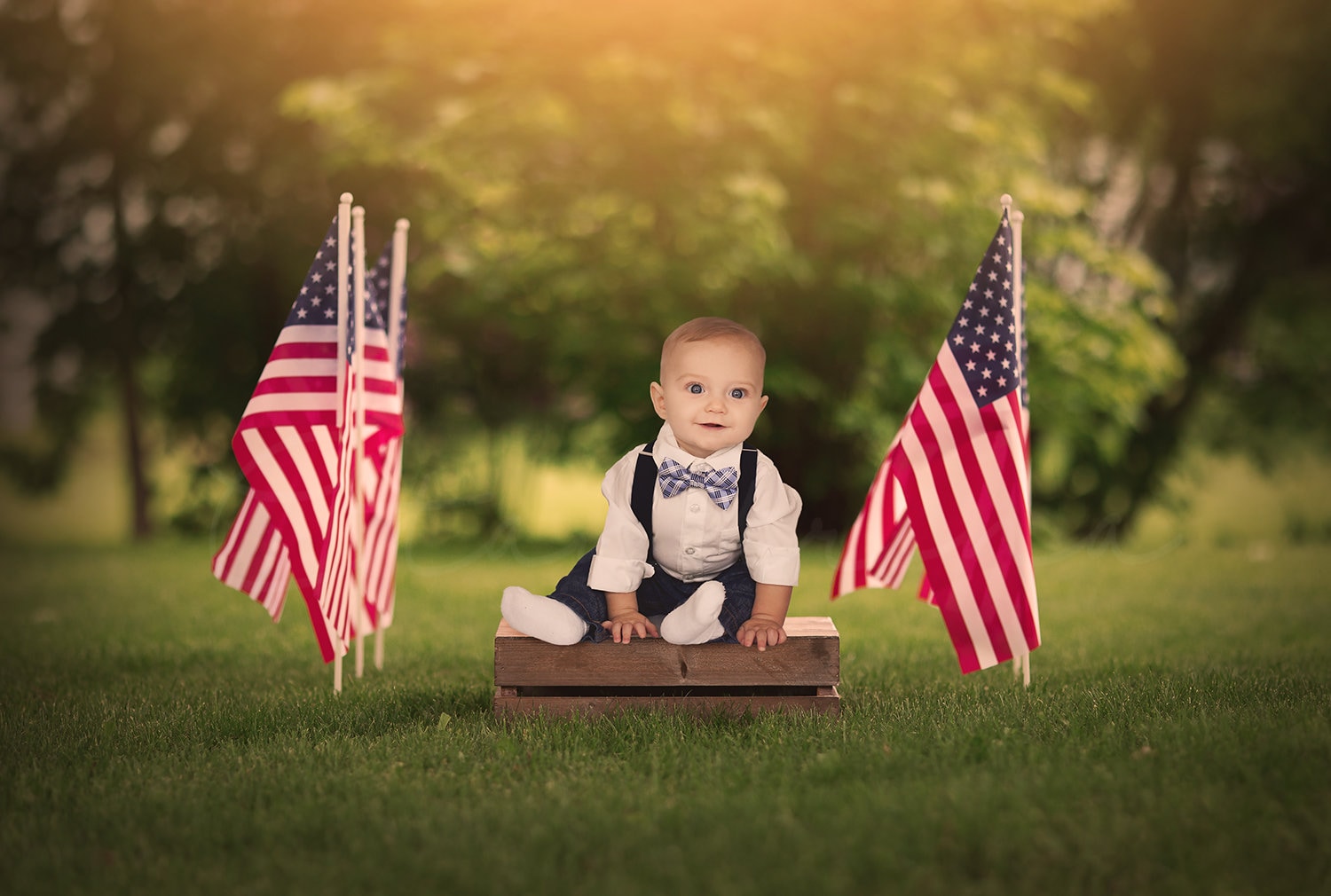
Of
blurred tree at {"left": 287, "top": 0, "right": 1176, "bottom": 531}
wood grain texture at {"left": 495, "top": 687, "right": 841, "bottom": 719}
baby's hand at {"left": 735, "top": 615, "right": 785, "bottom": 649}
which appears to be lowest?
wood grain texture at {"left": 495, "top": 687, "right": 841, "bottom": 719}

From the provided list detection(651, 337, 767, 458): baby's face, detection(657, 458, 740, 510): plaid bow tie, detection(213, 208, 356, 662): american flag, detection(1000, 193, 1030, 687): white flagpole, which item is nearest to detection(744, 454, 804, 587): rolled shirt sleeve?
detection(657, 458, 740, 510): plaid bow tie

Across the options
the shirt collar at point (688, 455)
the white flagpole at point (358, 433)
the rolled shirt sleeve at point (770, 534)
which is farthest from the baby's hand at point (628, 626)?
the white flagpole at point (358, 433)

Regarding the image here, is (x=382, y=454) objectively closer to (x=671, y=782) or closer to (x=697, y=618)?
(x=697, y=618)

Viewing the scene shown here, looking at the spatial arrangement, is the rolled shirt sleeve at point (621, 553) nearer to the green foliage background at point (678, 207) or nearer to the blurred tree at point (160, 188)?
the green foliage background at point (678, 207)

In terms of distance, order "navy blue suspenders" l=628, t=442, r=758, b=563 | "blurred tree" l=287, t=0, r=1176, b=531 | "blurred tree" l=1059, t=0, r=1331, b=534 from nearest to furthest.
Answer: "navy blue suspenders" l=628, t=442, r=758, b=563 < "blurred tree" l=287, t=0, r=1176, b=531 < "blurred tree" l=1059, t=0, r=1331, b=534

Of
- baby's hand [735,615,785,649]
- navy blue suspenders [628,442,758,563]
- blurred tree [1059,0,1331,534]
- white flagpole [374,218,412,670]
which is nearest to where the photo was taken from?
baby's hand [735,615,785,649]

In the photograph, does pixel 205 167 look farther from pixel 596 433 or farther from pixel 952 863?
pixel 952 863

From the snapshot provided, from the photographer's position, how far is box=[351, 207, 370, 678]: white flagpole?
581 centimetres

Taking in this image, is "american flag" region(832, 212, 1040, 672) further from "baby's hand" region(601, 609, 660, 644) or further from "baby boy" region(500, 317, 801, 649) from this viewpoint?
"baby's hand" region(601, 609, 660, 644)

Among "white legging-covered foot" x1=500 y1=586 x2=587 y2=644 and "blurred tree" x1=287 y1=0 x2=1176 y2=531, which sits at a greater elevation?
"blurred tree" x1=287 y1=0 x2=1176 y2=531

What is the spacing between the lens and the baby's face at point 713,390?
16.0ft

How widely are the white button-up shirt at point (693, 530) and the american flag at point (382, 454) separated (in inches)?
70.1


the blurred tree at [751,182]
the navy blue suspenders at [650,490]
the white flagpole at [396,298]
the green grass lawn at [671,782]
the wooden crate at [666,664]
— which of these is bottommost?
the green grass lawn at [671,782]

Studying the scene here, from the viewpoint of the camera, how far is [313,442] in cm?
589
